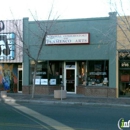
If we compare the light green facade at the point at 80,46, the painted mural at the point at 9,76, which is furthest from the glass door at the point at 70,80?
the painted mural at the point at 9,76

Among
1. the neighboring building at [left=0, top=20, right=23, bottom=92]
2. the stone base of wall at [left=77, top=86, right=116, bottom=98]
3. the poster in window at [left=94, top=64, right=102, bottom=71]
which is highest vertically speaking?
the neighboring building at [left=0, top=20, right=23, bottom=92]

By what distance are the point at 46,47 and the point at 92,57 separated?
13.0 ft

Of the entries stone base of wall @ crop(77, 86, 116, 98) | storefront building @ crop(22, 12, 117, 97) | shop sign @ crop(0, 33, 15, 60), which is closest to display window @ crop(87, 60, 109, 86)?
storefront building @ crop(22, 12, 117, 97)

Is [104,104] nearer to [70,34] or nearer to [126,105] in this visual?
[126,105]

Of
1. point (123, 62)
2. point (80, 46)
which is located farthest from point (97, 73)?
point (80, 46)

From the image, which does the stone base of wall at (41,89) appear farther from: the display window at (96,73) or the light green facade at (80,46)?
the display window at (96,73)

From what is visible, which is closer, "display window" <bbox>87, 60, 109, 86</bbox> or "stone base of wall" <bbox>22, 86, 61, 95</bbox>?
"display window" <bbox>87, 60, 109, 86</bbox>

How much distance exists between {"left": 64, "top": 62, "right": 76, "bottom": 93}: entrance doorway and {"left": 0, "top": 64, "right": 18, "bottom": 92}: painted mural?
15.6ft

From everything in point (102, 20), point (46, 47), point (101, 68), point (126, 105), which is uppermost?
point (102, 20)

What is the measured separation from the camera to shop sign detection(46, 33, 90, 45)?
19.8 meters

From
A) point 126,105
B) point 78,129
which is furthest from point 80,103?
point 78,129

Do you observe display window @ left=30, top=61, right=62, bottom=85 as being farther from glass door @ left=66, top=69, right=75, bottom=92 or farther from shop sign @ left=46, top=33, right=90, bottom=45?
shop sign @ left=46, top=33, right=90, bottom=45

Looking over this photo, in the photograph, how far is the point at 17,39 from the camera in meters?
21.8

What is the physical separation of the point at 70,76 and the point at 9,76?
576 centimetres
